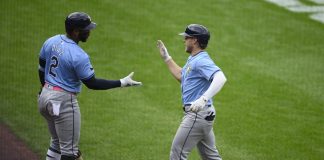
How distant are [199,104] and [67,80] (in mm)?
1467

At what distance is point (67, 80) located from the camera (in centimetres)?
679

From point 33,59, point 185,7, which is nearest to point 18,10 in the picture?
point 33,59

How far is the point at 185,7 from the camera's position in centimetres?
1330

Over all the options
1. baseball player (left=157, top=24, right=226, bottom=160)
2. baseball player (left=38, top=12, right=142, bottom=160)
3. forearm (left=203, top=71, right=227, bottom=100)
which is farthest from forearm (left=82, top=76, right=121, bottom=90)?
forearm (left=203, top=71, right=227, bottom=100)

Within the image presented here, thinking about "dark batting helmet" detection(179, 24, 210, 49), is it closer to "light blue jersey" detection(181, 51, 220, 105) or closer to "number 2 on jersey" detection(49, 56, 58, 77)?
"light blue jersey" detection(181, 51, 220, 105)

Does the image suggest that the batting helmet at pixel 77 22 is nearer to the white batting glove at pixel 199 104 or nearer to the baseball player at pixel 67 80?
the baseball player at pixel 67 80

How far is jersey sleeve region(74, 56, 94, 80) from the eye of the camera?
6617mm

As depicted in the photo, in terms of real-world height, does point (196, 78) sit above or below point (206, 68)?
below

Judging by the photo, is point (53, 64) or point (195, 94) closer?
point (195, 94)

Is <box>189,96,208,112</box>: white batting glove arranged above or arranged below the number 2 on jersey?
below

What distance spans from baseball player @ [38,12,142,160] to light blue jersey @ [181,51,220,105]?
2.07 ft

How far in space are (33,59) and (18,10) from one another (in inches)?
87.2

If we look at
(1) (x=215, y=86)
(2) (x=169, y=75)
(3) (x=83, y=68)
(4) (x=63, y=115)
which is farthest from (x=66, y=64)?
(2) (x=169, y=75)

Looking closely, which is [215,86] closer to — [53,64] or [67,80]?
[67,80]
